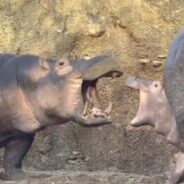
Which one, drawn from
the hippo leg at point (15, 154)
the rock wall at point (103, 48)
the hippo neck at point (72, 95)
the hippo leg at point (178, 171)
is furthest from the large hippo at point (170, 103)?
the rock wall at point (103, 48)

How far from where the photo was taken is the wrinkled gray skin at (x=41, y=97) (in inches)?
260

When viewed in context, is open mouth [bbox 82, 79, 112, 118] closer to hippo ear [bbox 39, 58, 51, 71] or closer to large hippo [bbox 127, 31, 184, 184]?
large hippo [bbox 127, 31, 184, 184]

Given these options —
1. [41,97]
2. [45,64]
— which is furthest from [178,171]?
[45,64]

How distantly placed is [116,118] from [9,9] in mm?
1169

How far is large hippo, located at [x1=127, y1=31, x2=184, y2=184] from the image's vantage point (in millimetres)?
6121

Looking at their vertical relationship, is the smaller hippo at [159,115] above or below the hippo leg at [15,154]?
above

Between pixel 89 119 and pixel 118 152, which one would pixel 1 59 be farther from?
pixel 118 152

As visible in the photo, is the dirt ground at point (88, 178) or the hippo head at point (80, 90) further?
the dirt ground at point (88, 178)

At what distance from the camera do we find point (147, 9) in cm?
832

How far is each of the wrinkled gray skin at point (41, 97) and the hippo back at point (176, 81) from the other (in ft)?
1.66

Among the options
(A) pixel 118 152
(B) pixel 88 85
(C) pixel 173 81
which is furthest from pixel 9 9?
(C) pixel 173 81

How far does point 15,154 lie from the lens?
7.26 m

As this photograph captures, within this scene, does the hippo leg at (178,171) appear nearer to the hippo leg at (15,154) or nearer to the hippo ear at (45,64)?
the hippo ear at (45,64)

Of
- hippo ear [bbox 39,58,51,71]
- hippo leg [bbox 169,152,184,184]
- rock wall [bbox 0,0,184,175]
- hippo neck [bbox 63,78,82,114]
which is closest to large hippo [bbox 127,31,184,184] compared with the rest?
hippo leg [bbox 169,152,184,184]
